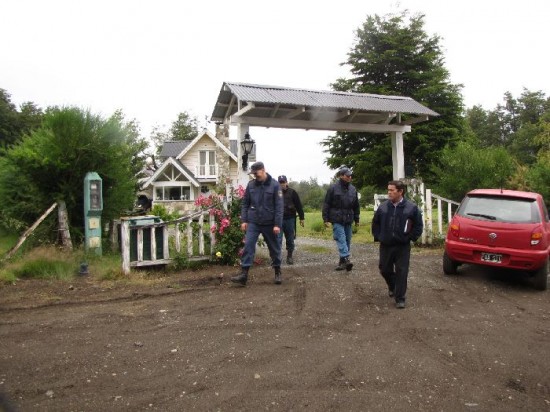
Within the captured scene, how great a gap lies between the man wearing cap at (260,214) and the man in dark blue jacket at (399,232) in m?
1.70

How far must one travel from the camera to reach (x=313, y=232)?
16.0 meters

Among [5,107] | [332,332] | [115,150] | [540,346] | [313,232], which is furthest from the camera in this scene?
[5,107]

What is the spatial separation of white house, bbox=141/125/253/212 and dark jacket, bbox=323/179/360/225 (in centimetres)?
2561

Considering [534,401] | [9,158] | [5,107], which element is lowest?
[534,401]

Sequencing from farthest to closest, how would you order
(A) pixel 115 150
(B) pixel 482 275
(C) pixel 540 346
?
1. (A) pixel 115 150
2. (B) pixel 482 275
3. (C) pixel 540 346

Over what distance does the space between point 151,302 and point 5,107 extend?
133ft

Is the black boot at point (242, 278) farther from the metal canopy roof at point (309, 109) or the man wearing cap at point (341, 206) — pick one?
the metal canopy roof at point (309, 109)

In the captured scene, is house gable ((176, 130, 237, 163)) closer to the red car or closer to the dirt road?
the red car

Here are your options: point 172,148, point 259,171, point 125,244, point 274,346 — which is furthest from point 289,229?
point 172,148

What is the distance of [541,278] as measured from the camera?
6824 mm

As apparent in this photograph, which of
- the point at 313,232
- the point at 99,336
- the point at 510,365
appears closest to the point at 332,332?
the point at 510,365

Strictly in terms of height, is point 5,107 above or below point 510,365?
above

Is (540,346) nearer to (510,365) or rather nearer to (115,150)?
(510,365)

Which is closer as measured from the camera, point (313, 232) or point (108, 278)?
point (108, 278)
